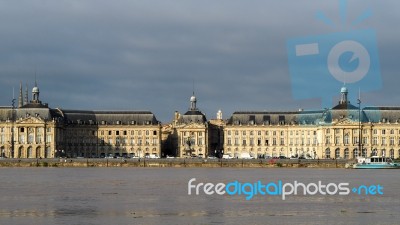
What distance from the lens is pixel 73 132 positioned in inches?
7136

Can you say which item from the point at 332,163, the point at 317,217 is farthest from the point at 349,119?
the point at 317,217

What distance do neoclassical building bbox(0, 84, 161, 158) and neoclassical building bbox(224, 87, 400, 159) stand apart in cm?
1643

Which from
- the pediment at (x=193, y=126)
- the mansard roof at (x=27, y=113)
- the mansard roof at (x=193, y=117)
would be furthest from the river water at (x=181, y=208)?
the mansard roof at (x=193, y=117)

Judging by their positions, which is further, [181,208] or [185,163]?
[185,163]

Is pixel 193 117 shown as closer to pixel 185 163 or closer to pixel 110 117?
pixel 110 117

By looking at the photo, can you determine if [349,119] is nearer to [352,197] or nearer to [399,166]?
[399,166]

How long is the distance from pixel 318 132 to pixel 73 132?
4602cm

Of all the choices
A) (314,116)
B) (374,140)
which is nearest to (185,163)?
(314,116)

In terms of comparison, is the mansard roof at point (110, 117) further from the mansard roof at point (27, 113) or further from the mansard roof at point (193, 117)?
the mansard roof at point (27, 113)

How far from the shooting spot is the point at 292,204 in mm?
45062

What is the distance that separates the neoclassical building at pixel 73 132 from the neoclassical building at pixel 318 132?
16427 millimetres

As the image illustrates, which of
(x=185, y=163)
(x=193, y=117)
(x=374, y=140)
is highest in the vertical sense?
(x=193, y=117)

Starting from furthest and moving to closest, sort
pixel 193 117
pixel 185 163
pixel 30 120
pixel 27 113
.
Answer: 1. pixel 193 117
2. pixel 27 113
3. pixel 30 120
4. pixel 185 163

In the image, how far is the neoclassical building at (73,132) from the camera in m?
174
